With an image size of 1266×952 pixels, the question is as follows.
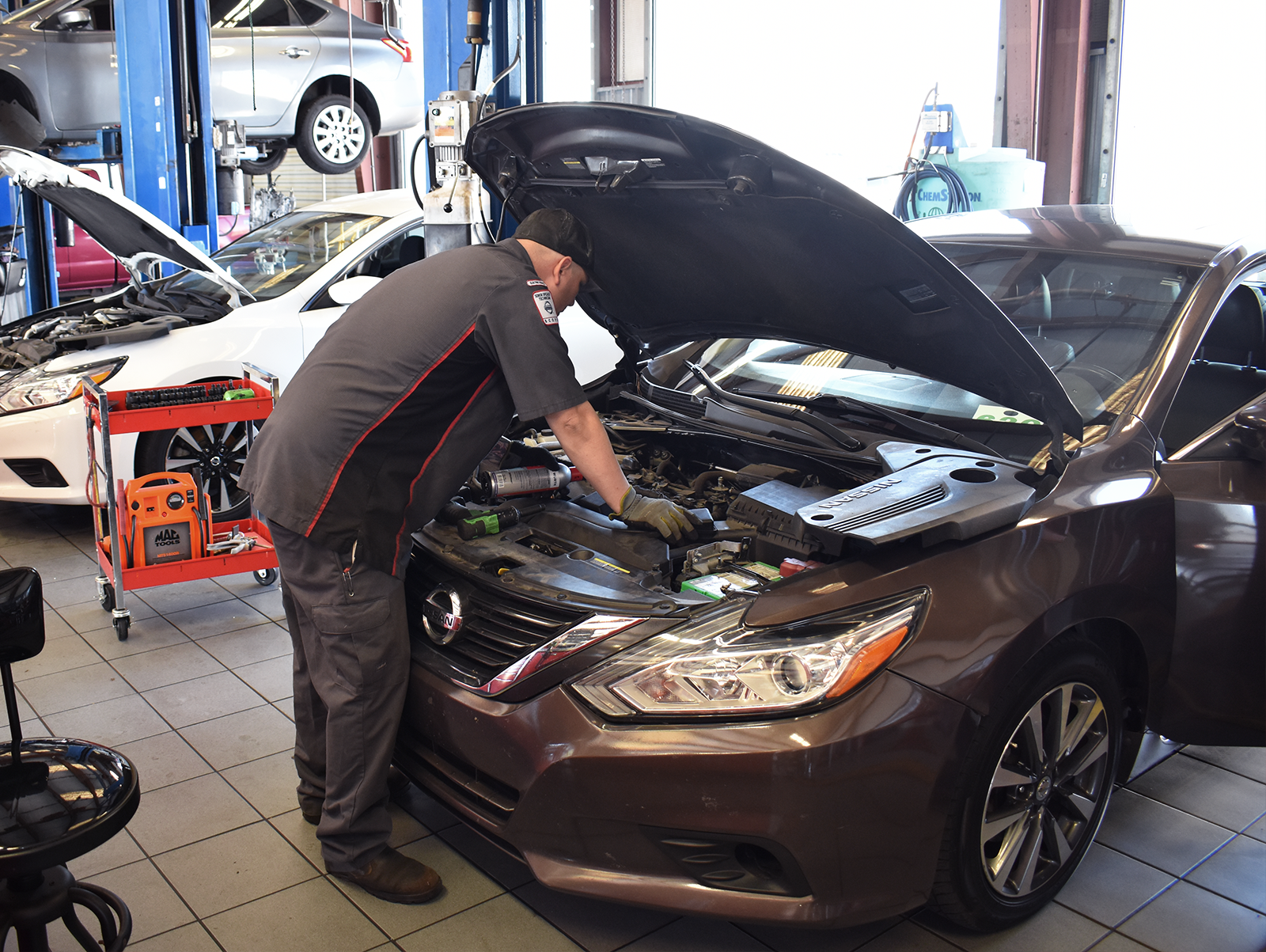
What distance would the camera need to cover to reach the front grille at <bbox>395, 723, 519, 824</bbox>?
210 centimetres

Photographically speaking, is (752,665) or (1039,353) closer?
(752,665)

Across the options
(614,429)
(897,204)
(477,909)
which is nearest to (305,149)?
(897,204)

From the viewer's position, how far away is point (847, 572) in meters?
2.06

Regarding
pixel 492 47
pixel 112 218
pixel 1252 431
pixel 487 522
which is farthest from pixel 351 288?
pixel 1252 431

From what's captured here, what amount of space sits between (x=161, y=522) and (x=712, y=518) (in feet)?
7.68

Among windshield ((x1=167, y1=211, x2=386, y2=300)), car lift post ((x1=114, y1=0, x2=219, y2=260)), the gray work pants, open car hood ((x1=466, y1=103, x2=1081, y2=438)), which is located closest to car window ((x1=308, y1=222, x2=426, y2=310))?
windshield ((x1=167, y1=211, x2=386, y2=300))

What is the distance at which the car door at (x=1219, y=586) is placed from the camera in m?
2.44

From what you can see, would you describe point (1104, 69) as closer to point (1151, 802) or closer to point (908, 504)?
point (1151, 802)

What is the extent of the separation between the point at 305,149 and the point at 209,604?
6040 mm

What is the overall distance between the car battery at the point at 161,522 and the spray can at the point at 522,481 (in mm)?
1690

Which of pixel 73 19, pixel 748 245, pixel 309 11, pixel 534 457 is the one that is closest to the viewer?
pixel 748 245

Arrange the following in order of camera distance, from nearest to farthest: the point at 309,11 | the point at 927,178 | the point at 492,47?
1. the point at 492,47
2. the point at 927,178
3. the point at 309,11

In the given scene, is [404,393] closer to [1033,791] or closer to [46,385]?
[1033,791]

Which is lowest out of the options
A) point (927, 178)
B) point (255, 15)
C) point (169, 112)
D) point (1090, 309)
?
point (1090, 309)
